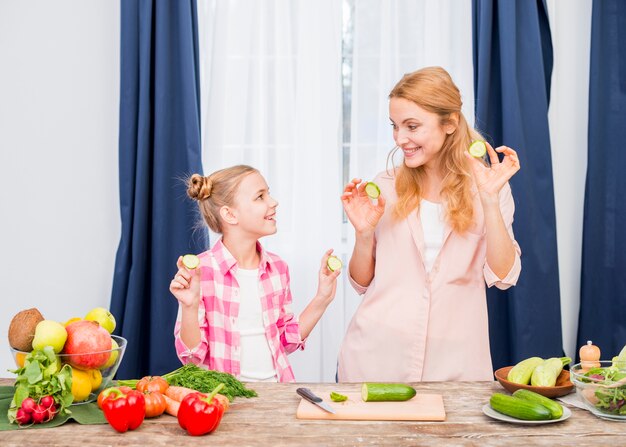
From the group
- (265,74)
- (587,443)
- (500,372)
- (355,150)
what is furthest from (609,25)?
(587,443)

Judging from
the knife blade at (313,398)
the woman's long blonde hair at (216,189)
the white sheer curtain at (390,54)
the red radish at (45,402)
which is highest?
the white sheer curtain at (390,54)

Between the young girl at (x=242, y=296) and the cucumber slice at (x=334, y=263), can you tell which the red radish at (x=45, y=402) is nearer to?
the young girl at (x=242, y=296)

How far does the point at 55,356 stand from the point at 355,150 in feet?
7.45

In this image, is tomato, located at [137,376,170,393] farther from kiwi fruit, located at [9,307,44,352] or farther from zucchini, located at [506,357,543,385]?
zucchini, located at [506,357,543,385]

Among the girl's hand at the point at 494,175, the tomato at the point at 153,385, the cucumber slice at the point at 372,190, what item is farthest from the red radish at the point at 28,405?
the girl's hand at the point at 494,175

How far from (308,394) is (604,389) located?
0.72 metres

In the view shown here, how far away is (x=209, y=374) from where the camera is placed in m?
2.06

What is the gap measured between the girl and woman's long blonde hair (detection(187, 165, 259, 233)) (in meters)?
0.42

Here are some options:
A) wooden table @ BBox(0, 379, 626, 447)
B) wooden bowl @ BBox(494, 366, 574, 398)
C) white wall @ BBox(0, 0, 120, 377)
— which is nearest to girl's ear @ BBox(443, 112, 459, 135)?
wooden bowl @ BBox(494, 366, 574, 398)

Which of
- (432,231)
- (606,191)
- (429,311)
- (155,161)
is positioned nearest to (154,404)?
(429,311)

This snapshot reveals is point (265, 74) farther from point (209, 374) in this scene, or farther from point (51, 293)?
A: point (209, 374)

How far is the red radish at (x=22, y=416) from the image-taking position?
1.82 meters

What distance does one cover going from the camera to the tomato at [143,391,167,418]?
1.87m

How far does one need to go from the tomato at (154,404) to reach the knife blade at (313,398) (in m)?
0.35
